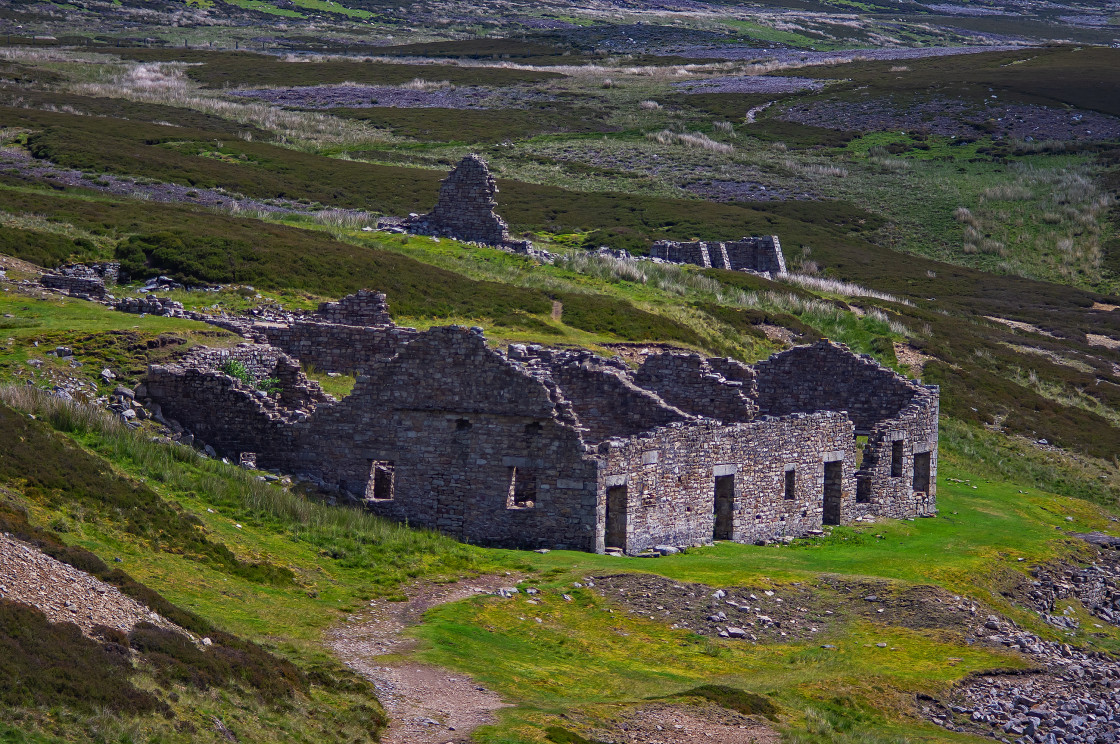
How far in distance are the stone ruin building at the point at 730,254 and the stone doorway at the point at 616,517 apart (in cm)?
4345

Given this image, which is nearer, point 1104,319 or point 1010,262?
point 1104,319

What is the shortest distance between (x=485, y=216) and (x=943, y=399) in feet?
67.9

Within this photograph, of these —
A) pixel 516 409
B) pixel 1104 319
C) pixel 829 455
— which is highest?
pixel 516 409

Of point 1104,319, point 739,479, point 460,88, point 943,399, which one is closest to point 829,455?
point 739,479

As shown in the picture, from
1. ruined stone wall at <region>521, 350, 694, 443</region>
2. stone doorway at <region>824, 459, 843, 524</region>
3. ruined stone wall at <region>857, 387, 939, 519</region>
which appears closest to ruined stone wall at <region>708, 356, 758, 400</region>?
ruined stone wall at <region>857, 387, 939, 519</region>

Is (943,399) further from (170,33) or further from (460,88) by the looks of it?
A: (170,33)

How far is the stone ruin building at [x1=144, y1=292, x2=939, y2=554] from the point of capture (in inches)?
1098

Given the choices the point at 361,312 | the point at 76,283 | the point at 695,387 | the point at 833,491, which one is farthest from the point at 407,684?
the point at 76,283

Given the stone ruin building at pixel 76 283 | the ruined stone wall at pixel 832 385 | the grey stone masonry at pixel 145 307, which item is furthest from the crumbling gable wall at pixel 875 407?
the stone ruin building at pixel 76 283

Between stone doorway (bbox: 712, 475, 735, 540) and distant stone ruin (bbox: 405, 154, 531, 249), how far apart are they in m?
32.3

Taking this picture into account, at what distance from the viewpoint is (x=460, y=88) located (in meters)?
144

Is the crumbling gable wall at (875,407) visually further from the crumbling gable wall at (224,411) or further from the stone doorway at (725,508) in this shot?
the crumbling gable wall at (224,411)

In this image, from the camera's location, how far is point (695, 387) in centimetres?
3553

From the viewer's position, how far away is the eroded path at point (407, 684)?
17.0m
